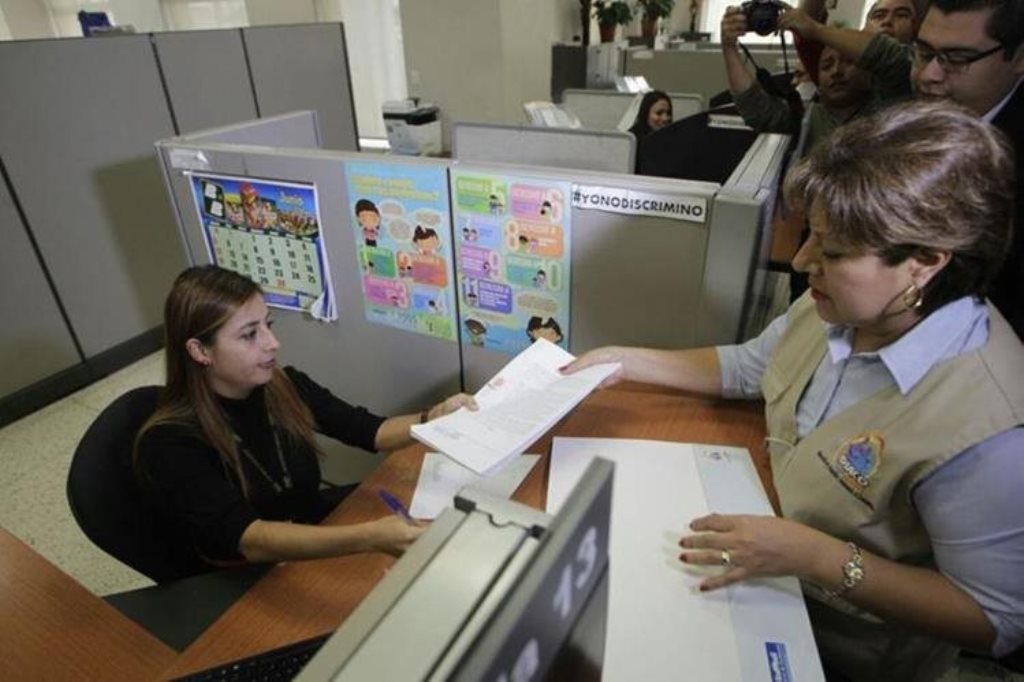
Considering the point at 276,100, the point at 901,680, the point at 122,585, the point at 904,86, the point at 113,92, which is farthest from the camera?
the point at 276,100

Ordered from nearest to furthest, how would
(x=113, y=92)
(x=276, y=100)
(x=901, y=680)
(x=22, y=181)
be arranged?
1. (x=901, y=680)
2. (x=22, y=181)
3. (x=113, y=92)
4. (x=276, y=100)

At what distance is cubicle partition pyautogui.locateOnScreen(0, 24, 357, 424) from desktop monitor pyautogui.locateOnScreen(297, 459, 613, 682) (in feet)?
6.05

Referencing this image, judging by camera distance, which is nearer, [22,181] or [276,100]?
[22,181]

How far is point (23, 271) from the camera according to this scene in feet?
7.66

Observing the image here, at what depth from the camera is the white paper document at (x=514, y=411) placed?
0.87 meters

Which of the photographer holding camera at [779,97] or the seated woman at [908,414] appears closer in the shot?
the seated woman at [908,414]

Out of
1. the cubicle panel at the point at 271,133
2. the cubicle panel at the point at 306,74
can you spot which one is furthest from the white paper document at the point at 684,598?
the cubicle panel at the point at 306,74

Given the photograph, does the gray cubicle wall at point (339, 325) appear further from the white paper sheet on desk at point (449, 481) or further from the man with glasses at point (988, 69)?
the man with glasses at point (988, 69)

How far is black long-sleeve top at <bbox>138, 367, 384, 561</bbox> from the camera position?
0.95 m

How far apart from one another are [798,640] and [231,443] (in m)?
0.96

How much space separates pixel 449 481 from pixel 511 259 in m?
0.47

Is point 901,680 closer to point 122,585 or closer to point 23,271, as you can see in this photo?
point 122,585

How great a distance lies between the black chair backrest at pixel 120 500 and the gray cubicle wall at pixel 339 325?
0.50m

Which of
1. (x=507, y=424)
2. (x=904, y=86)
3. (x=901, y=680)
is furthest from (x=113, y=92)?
(x=901, y=680)
